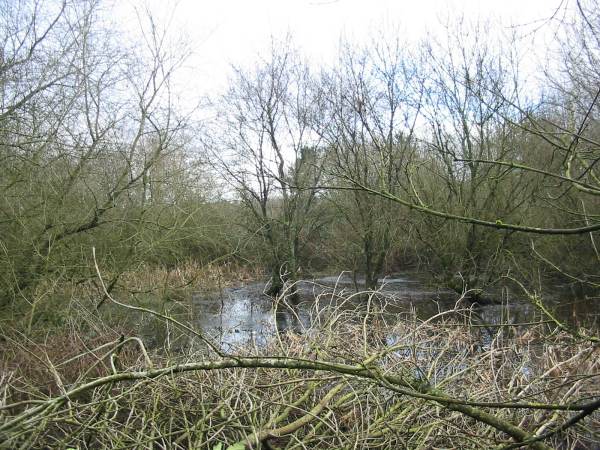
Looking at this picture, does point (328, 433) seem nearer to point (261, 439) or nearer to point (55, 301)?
point (261, 439)

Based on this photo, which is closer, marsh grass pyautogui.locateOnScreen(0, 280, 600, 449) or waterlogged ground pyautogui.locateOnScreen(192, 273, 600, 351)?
marsh grass pyautogui.locateOnScreen(0, 280, 600, 449)

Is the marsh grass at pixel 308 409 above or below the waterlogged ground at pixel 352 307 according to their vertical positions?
above

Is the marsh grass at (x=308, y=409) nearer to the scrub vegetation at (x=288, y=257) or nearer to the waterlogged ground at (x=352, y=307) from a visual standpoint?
the scrub vegetation at (x=288, y=257)

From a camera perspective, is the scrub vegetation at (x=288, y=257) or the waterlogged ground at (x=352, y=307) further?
the waterlogged ground at (x=352, y=307)

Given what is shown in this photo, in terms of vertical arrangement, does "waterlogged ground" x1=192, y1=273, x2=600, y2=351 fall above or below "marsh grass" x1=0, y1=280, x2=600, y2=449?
below

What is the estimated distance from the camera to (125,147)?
9.18 metres

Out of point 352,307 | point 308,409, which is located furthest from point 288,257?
point 308,409

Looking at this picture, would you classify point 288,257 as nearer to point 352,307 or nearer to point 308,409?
point 352,307

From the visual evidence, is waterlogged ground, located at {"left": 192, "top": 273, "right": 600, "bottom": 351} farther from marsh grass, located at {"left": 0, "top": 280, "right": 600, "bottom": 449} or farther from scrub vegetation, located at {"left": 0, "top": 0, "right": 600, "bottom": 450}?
marsh grass, located at {"left": 0, "top": 280, "right": 600, "bottom": 449}

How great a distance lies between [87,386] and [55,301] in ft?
20.8

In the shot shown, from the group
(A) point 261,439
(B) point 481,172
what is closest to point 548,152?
(B) point 481,172

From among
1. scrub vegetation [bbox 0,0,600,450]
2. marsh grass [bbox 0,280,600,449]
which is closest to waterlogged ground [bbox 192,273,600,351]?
scrub vegetation [bbox 0,0,600,450]

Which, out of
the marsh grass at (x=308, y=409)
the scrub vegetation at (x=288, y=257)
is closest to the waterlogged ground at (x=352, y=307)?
the scrub vegetation at (x=288, y=257)

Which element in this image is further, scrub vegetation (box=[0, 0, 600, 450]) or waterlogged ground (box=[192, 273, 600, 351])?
waterlogged ground (box=[192, 273, 600, 351])
